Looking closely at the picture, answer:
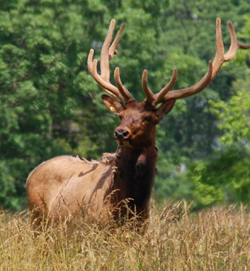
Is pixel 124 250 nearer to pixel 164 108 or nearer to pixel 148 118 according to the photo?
pixel 148 118

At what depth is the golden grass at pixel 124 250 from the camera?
444cm

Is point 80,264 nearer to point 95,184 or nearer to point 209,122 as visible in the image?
point 95,184

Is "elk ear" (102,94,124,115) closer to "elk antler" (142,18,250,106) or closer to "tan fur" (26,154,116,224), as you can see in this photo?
"elk antler" (142,18,250,106)

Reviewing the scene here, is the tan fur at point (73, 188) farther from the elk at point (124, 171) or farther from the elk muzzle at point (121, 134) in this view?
the elk muzzle at point (121, 134)

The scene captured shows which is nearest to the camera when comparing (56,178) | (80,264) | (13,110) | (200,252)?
(80,264)

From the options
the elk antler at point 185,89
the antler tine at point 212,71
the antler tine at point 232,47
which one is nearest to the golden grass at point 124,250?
the elk antler at point 185,89

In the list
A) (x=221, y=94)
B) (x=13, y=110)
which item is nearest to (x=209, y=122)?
(x=221, y=94)

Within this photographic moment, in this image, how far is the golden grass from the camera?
4.44 metres

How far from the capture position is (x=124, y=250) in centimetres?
467

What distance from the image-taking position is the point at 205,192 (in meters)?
6.23

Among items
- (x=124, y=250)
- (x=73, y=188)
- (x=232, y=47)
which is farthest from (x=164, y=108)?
(x=124, y=250)

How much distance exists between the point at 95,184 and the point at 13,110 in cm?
879

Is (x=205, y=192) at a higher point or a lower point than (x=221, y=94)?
higher

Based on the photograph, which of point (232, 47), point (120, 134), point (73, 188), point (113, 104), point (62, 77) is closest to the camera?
point (120, 134)
